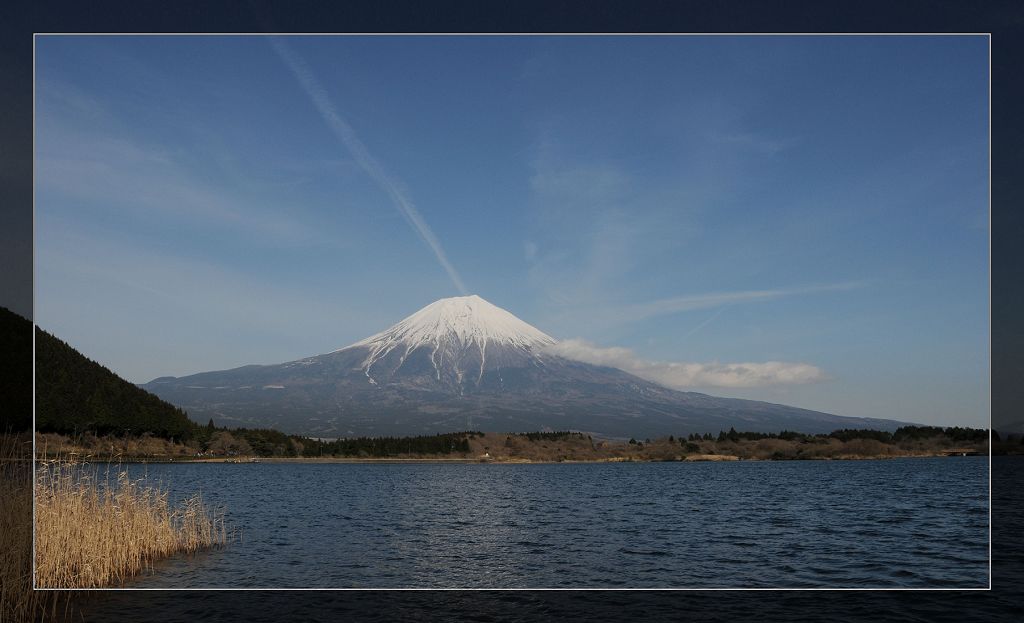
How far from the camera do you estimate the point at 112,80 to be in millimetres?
15359

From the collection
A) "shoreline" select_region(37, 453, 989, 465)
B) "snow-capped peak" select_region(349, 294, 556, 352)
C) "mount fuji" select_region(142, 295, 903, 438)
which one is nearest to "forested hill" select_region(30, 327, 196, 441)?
"shoreline" select_region(37, 453, 989, 465)

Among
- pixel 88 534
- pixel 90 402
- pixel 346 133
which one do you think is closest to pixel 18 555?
pixel 88 534

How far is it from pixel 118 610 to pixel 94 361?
10914 centimetres

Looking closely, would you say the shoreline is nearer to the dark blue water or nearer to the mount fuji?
the mount fuji

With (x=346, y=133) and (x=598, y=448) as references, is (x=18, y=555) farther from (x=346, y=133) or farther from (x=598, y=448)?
(x=598, y=448)

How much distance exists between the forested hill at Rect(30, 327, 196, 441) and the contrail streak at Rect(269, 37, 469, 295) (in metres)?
70.2

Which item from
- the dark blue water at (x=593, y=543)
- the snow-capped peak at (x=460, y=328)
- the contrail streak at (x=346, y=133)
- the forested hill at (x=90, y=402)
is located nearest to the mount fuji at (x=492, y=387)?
the snow-capped peak at (x=460, y=328)

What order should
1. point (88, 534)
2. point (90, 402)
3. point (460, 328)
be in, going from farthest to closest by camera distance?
point (460, 328), point (90, 402), point (88, 534)

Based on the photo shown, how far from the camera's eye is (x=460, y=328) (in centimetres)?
16550

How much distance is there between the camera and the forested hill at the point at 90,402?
8219 cm

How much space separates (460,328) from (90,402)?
86.0 m

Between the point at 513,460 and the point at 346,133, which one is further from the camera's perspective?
the point at 513,460

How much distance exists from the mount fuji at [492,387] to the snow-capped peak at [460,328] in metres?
0.26

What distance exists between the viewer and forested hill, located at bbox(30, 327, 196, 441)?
8219 centimetres
